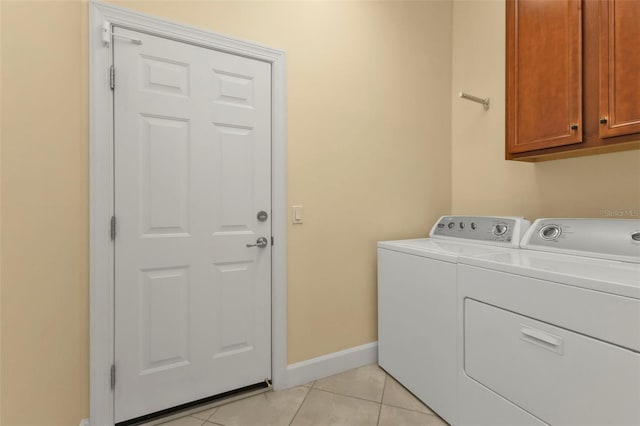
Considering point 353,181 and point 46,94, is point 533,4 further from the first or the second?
point 46,94

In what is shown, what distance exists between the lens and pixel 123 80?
1440mm

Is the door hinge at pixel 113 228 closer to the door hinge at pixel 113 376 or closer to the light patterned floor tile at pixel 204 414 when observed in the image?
the door hinge at pixel 113 376

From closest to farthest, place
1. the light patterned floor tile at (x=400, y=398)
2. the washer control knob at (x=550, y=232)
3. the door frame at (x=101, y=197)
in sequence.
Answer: the door frame at (x=101, y=197), the washer control knob at (x=550, y=232), the light patterned floor tile at (x=400, y=398)

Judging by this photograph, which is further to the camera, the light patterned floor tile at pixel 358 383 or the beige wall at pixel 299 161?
the light patterned floor tile at pixel 358 383

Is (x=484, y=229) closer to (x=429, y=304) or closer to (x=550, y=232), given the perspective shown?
(x=550, y=232)

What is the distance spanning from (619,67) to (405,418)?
1.92 meters

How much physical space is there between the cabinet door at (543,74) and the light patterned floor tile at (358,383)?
163 centimetres

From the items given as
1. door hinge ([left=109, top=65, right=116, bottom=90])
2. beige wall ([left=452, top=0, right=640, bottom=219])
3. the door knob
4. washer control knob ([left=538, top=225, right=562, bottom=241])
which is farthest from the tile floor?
door hinge ([left=109, top=65, right=116, bottom=90])

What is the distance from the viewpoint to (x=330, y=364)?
196 cm

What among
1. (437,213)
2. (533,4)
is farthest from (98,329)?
(533,4)

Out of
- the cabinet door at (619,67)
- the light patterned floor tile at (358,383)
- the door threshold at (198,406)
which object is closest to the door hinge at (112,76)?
the door threshold at (198,406)

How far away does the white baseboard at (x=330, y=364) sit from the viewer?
1854 millimetres

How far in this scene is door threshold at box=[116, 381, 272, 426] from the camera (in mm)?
1517

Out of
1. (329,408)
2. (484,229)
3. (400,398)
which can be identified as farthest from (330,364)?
(484,229)
